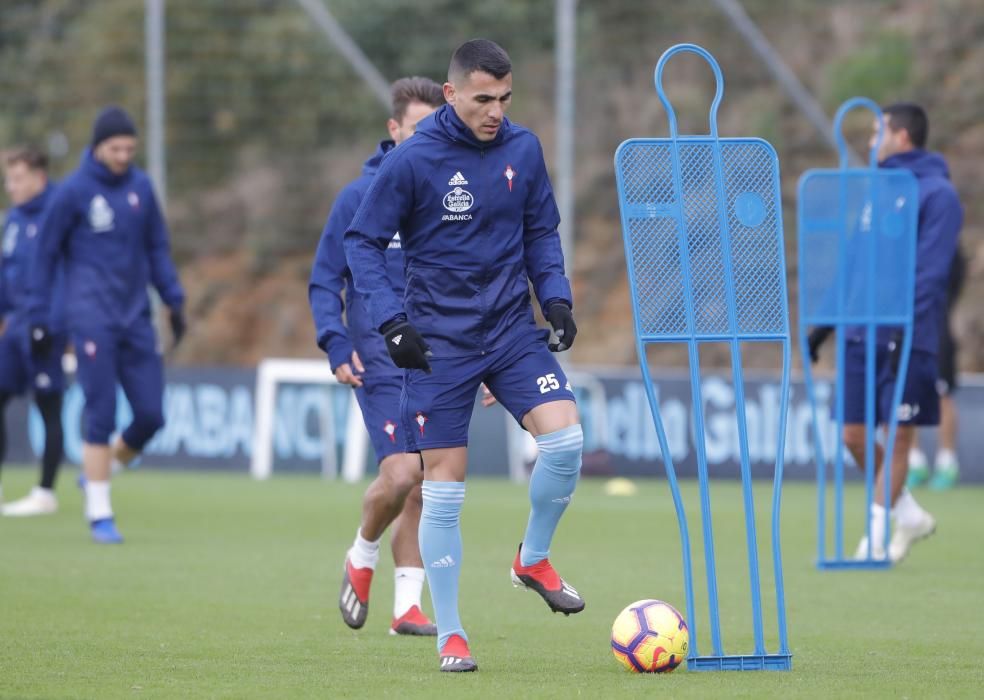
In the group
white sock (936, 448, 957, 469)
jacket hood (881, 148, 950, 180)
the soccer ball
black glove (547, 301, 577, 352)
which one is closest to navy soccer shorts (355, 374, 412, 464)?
black glove (547, 301, 577, 352)

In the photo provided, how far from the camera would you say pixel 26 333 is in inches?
538

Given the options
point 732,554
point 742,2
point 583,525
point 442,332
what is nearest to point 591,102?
point 742,2

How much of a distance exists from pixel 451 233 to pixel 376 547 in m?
1.85

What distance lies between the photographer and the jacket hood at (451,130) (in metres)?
6.51

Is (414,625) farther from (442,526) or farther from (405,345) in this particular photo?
(405,345)

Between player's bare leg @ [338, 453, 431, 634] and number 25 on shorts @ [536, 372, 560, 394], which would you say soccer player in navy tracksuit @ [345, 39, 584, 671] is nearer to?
number 25 on shorts @ [536, 372, 560, 394]

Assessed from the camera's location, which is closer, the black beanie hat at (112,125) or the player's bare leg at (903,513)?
the player's bare leg at (903,513)

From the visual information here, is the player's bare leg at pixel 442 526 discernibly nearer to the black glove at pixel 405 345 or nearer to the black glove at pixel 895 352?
the black glove at pixel 405 345

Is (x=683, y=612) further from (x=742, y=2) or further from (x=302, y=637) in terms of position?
(x=742, y=2)

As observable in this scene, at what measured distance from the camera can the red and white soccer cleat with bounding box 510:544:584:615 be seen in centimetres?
663

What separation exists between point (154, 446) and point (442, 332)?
13719 millimetres

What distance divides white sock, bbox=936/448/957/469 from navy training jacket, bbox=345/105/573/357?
37.3 feet

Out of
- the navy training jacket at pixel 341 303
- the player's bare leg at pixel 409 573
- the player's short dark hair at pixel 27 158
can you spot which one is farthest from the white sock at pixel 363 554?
the player's short dark hair at pixel 27 158

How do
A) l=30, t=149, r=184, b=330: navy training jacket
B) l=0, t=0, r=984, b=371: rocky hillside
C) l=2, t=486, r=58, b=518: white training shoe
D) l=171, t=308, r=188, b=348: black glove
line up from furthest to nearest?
l=0, t=0, r=984, b=371: rocky hillside
l=2, t=486, r=58, b=518: white training shoe
l=171, t=308, r=188, b=348: black glove
l=30, t=149, r=184, b=330: navy training jacket
